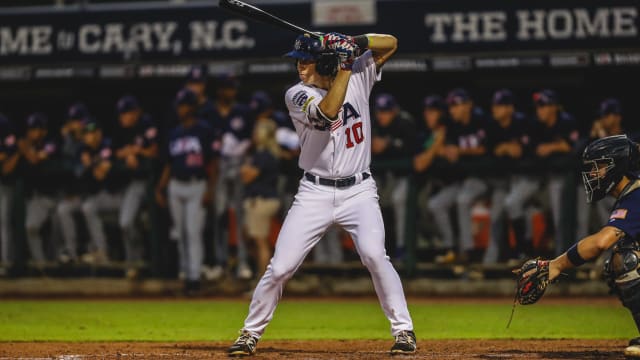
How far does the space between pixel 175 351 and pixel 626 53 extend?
6.94m

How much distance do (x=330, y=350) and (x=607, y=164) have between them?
6.66 ft

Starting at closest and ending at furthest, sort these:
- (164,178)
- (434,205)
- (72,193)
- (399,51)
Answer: (434,205) < (164,178) < (72,193) < (399,51)

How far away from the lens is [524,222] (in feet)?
34.3

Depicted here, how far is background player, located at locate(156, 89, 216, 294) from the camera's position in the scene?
34.6 ft

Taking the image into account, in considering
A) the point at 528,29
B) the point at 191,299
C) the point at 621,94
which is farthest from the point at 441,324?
the point at 621,94

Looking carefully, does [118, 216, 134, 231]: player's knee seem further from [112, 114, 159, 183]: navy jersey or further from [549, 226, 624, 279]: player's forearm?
[549, 226, 624, 279]: player's forearm

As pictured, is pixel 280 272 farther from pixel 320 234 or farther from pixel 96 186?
pixel 96 186

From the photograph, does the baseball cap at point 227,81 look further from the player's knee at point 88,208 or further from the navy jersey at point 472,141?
the navy jersey at point 472,141

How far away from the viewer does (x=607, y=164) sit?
18.2 feet

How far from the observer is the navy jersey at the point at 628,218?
5.36 meters

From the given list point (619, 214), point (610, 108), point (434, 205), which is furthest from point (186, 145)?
point (619, 214)

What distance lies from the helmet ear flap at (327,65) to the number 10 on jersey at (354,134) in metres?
0.35

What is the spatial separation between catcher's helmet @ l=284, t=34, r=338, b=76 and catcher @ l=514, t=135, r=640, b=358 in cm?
153

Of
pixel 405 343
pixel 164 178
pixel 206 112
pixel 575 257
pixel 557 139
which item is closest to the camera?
pixel 575 257
